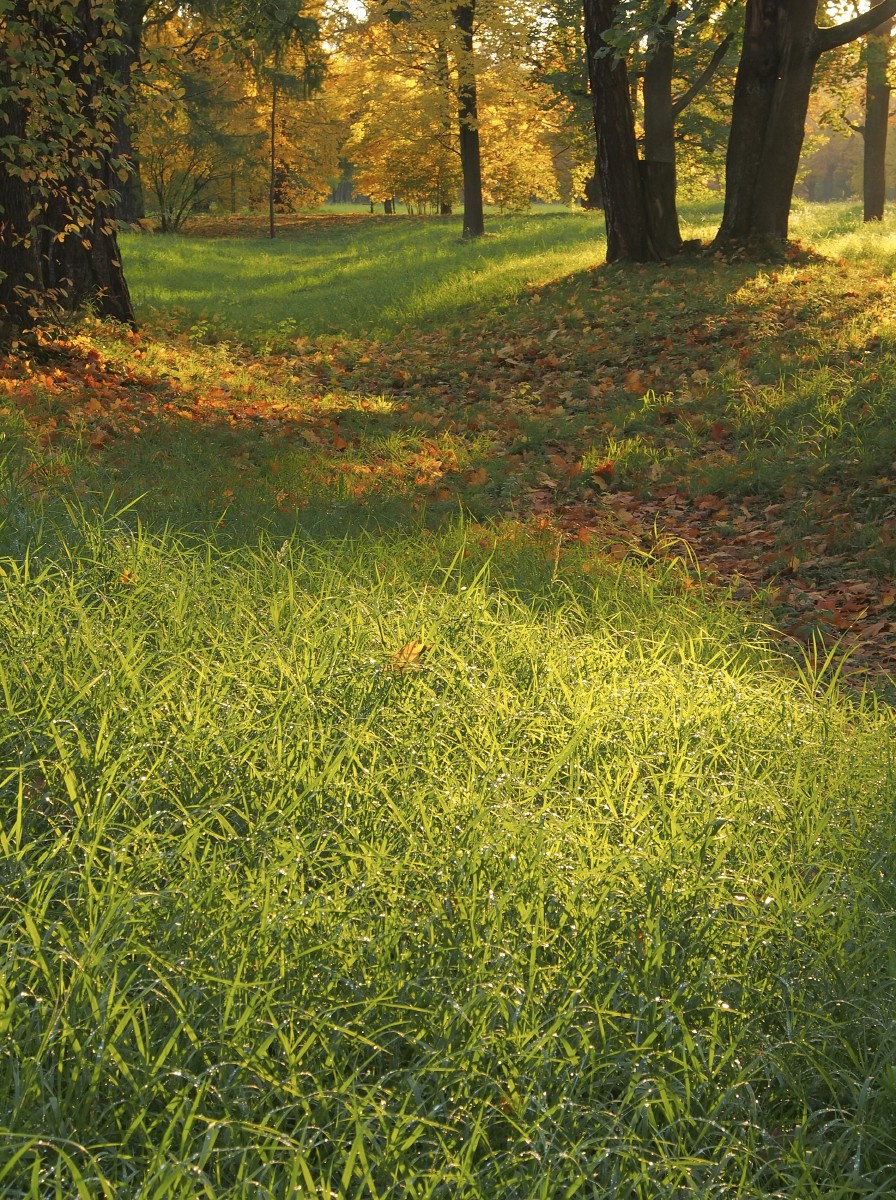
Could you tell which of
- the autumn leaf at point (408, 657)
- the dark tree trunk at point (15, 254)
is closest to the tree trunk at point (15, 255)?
the dark tree trunk at point (15, 254)

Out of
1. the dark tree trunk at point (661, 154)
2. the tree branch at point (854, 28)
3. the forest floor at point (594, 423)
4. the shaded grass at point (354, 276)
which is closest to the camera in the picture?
the forest floor at point (594, 423)

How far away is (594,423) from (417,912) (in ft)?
23.8

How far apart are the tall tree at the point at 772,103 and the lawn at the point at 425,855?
9.17m

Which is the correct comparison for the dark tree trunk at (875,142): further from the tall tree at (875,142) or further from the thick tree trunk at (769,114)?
the thick tree trunk at (769,114)

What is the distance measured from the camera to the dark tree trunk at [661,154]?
49.7 ft

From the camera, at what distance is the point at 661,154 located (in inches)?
627

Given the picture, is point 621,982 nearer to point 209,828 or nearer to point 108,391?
point 209,828

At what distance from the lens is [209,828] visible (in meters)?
2.78

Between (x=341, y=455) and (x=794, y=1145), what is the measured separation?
6403mm

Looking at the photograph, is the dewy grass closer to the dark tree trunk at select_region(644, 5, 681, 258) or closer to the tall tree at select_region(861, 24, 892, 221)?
the dark tree trunk at select_region(644, 5, 681, 258)

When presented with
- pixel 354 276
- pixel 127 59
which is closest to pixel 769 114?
pixel 127 59

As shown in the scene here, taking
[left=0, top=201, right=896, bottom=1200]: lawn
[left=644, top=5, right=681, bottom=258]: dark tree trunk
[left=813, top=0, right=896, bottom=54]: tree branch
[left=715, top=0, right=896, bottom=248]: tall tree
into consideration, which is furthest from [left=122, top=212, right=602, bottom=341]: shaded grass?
[left=0, top=201, right=896, bottom=1200]: lawn

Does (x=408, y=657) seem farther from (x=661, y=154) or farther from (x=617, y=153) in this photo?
(x=661, y=154)

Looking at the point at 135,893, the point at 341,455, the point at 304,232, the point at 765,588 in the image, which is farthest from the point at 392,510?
the point at 304,232
